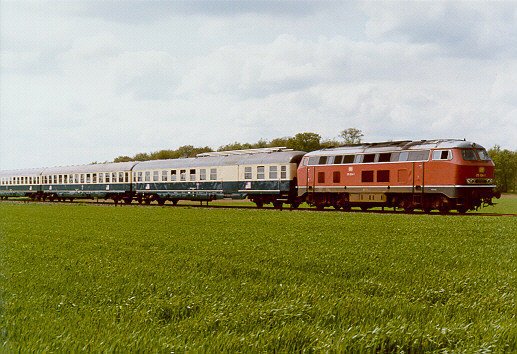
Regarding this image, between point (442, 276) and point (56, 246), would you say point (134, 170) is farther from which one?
point (442, 276)

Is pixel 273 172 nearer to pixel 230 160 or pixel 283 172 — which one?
pixel 283 172

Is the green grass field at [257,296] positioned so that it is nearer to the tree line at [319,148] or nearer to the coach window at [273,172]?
the coach window at [273,172]

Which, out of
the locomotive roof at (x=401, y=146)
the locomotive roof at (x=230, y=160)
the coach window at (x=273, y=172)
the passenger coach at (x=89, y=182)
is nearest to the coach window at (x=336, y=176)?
the locomotive roof at (x=401, y=146)

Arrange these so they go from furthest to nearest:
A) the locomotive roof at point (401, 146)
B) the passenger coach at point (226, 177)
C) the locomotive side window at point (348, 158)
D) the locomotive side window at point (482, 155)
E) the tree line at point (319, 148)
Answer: the tree line at point (319, 148), the passenger coach at point (226, 177), the locomotive side window at point (348, 158), the locomotive side window at point (482, 155), the locomotive roof at point (401, 146)

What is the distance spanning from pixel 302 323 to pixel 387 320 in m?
1.01

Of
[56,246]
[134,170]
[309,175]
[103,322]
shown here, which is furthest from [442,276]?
[134,170]

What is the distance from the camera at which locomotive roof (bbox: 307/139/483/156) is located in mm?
26969

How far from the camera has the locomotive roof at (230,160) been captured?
35344mm

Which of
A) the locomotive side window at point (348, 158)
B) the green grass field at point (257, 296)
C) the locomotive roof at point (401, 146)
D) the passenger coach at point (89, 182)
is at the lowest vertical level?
the green grass field at point (257, 296)

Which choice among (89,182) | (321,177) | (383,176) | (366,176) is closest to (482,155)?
(383,176)

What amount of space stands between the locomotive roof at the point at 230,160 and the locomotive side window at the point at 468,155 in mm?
11995

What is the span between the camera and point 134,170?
1873 inches

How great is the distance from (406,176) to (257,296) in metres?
23.0

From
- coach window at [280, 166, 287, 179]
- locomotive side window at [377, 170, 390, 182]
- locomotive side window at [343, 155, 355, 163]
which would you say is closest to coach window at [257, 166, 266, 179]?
coach window at [280, 166, 287, 179]
